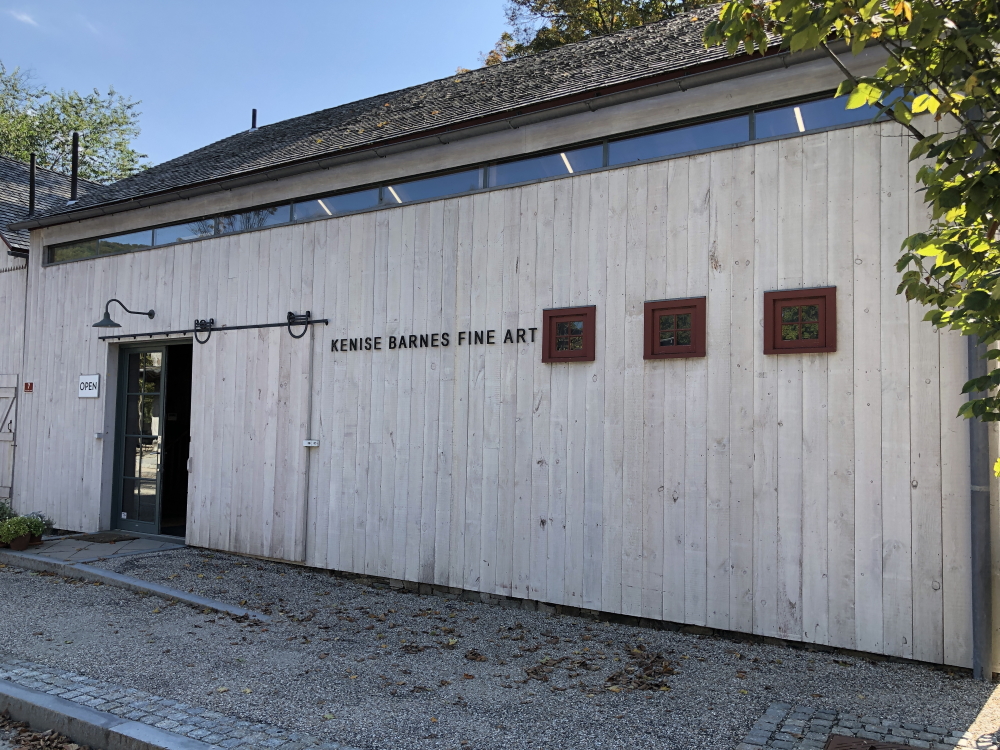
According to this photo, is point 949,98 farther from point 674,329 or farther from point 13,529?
point 13,529

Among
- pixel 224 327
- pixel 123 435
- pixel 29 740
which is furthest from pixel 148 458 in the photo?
pixel 29 740

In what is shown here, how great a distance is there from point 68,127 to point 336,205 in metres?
32.4

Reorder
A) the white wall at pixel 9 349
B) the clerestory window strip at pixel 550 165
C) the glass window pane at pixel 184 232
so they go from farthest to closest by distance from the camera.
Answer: the white wall at pixel 9 349 → the glass window pane at pixel 184 232 → the clerestory window strip at pixel 550 165

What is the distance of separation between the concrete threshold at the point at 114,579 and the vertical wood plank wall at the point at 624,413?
4.87ft

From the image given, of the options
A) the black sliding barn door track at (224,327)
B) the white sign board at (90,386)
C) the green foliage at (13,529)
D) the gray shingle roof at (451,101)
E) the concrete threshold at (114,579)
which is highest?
the gray shingle roof at (451,101)

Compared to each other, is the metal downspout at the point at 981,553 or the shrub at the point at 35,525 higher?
the metal downspout at the point at 981,553

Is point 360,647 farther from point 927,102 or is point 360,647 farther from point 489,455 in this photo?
point 927,102

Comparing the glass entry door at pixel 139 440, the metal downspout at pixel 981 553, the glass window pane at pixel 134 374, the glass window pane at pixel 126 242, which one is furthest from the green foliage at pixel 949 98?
the glass window pane at pixel 134 374

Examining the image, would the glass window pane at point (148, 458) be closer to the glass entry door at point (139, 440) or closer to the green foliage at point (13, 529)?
the glass entry door at point (139, 440)

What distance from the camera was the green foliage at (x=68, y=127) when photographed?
34.2 m

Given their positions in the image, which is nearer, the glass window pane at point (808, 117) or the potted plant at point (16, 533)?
the glass window pane at point (808, 117)

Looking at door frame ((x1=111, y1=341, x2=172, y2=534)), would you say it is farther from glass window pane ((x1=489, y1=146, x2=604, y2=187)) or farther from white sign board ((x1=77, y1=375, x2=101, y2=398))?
glass window pane ((x1=489, y1=146, x2=604, y2=187))

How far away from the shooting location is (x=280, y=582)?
8.20 metres

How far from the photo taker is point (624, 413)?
6.67 metres
